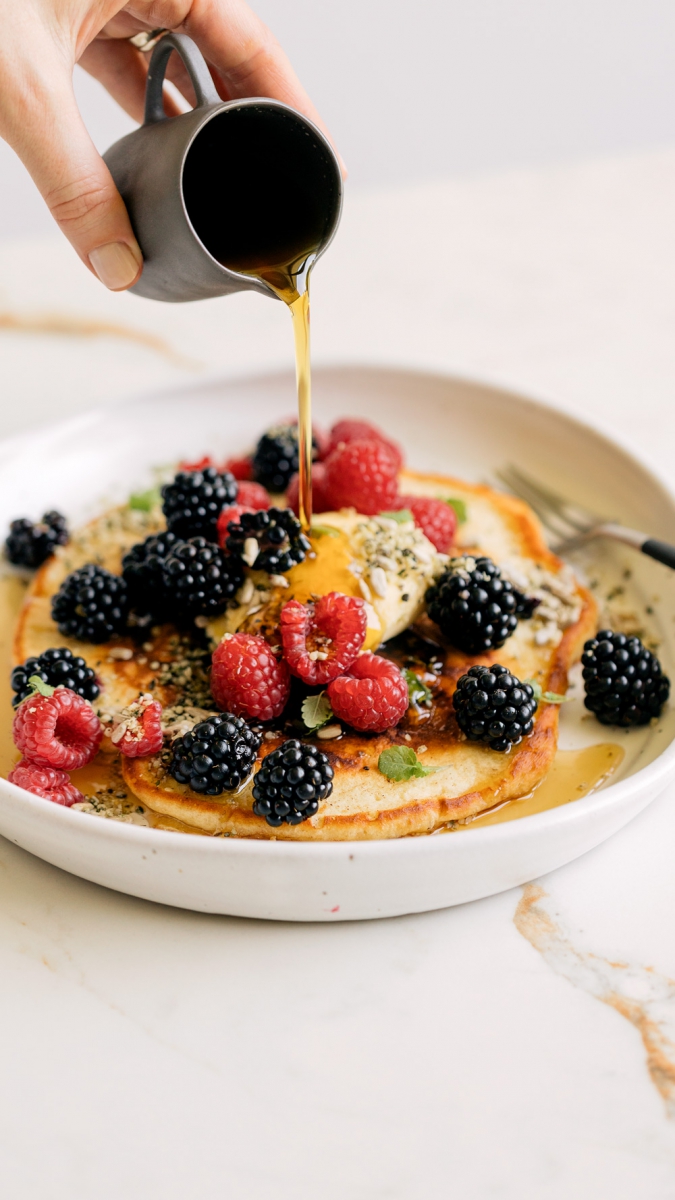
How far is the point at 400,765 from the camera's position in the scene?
1.93 metres

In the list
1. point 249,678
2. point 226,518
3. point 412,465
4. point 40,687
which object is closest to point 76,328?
point 412,465

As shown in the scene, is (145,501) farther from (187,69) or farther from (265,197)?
(187,69)

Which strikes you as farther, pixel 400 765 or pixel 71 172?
pixel 400 765

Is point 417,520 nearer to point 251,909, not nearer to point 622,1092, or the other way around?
point 251,909

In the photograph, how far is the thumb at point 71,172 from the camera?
170 cm

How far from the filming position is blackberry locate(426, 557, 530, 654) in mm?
2100

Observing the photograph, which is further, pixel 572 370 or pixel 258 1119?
pixel 572 370

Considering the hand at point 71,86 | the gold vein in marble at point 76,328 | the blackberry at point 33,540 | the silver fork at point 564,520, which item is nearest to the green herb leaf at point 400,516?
the silver fork at point 564,520

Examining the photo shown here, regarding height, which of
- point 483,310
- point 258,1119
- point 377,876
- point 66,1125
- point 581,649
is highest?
point 483,310

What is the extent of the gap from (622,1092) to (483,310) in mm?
2903

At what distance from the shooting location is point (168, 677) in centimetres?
218

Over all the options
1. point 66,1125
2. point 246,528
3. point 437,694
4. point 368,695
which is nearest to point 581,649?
point 437,694

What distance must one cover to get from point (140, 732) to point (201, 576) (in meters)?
0.39

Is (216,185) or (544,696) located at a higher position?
Result: (216,185)
